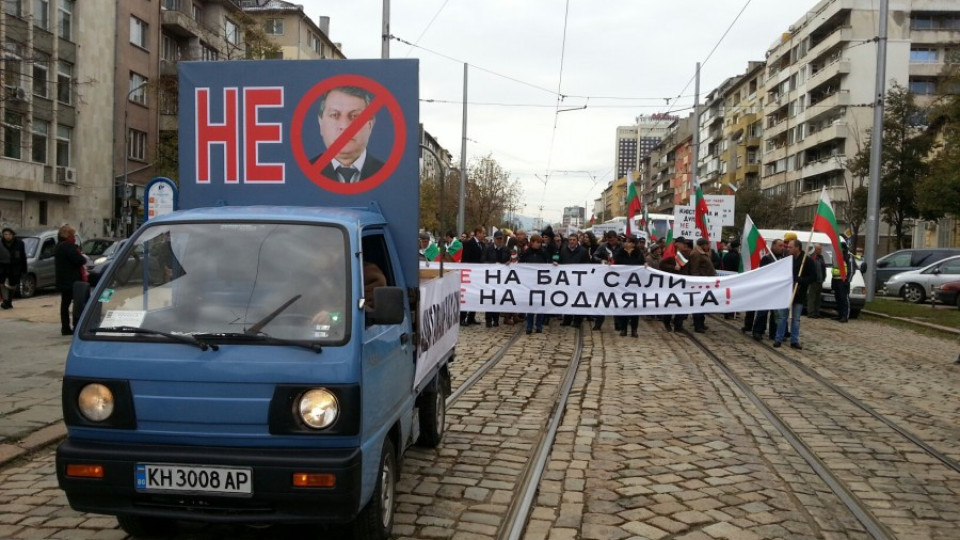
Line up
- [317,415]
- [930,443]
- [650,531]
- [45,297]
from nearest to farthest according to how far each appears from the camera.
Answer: [317,415]
[650,531]
[930,443]
[45,297]

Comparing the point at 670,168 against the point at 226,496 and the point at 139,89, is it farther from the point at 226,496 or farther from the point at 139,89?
the point at 226,496

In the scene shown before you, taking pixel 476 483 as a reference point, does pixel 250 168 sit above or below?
above

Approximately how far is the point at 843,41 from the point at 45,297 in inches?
2457

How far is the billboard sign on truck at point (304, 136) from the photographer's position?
5820 millimetres

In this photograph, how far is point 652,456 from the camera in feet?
22.0

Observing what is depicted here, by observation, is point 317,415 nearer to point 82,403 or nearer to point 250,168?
point 82,403

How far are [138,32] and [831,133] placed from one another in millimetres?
52083

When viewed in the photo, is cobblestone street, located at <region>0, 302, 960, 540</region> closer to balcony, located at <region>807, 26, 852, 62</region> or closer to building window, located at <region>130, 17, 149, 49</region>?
building window, located at <region>130, 17, 149, 49</region>

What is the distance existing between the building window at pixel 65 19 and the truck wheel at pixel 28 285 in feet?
61.1

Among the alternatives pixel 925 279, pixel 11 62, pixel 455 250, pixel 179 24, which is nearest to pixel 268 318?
pixel 455 250

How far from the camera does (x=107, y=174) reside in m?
40.6

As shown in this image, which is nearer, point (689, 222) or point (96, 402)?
point (96, 402)

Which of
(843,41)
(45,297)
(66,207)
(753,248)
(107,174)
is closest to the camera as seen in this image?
(753,248)

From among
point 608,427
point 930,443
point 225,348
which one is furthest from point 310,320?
point 930,443
